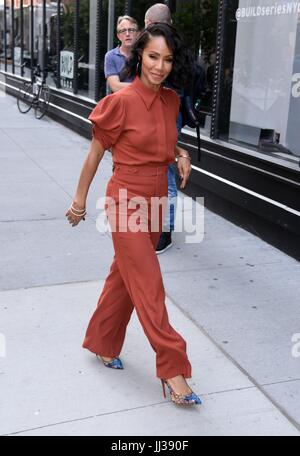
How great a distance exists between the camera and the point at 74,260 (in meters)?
5.14

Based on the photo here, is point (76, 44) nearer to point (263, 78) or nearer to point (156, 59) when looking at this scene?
point (263, 78)

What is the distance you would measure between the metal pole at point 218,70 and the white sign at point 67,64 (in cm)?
602

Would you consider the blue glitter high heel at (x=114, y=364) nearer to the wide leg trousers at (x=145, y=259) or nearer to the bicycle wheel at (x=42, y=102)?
the wide leg trousers at (x=145, y=259)

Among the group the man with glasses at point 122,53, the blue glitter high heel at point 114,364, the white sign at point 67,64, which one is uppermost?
the man with glasses at point 122,53

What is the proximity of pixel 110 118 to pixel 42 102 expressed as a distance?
37.1ft

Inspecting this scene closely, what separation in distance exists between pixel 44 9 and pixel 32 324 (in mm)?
11639

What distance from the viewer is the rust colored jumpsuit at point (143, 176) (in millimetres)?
2967

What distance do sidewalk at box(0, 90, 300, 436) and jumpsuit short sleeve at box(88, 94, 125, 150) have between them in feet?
4.41

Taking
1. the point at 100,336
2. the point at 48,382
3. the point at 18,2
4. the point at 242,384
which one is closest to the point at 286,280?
the point at 242,384

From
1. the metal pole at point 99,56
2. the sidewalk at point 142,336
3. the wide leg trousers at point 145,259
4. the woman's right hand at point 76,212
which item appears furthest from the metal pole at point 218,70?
the metal pole at point 99,56

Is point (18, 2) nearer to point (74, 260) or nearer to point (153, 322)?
point (74, 260)

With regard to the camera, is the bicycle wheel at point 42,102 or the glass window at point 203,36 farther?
the bicycle wheel at point 42,102

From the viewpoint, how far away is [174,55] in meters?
3.04

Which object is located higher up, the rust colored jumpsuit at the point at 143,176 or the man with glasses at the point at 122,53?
the man with glasses at the point at 122,53
